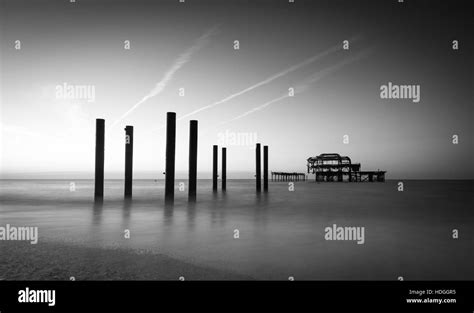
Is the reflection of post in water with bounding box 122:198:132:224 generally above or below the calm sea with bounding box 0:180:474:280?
below

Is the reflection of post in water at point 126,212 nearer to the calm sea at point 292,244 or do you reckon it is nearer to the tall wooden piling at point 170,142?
the calm sea at point 292,244

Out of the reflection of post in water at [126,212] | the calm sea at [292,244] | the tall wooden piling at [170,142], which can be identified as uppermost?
the tall wooden piling at [170,142]

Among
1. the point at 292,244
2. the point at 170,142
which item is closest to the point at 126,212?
the point at 170,142

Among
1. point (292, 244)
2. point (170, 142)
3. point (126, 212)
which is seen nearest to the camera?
point (292, 244)

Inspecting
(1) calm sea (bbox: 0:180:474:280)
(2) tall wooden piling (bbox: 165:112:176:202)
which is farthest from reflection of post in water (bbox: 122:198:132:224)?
(2) tall wooden piling (bbox: 165:112:176:202)

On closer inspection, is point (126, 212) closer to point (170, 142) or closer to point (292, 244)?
point (170, 142)

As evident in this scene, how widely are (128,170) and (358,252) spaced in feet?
37.3

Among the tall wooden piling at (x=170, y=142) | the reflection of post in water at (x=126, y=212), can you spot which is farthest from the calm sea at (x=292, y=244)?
the tall wooden piling at (x=170, y=142)

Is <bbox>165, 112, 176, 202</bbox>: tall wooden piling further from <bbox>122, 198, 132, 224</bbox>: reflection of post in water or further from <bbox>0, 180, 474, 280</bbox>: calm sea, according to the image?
<bbox>0, 180, 474, 280</bbox>: calm sea

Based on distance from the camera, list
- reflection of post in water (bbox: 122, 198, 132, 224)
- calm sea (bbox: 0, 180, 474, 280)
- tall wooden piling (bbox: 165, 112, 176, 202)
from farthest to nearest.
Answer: tall wooden piling (bbox: 165, 112, 176, 202) → reflection of post in water (bbox: 122, 198, 132, 224) → calm sea (bbox: 0, 180, 474, 280)
